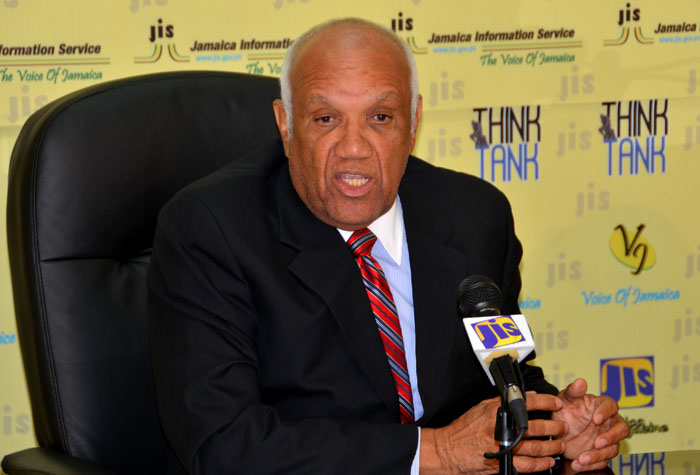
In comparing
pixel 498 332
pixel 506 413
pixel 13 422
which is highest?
pixel 498 332

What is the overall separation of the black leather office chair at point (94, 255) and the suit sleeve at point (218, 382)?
0.13m

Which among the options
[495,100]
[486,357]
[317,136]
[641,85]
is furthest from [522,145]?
[486,357]

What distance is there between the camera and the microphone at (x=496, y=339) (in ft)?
3.99

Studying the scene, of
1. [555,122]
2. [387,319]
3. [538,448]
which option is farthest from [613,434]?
[555,122]

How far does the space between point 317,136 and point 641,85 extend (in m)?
1.89

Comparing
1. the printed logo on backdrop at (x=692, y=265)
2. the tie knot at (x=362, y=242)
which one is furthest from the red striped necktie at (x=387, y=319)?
the printed logo on backdrop at (x=692, y=265)

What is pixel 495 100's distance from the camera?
326cm

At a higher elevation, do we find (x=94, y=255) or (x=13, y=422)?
(x=94, y=255)

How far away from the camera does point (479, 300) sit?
1362 millimetres

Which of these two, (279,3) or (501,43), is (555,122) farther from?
(279,3)

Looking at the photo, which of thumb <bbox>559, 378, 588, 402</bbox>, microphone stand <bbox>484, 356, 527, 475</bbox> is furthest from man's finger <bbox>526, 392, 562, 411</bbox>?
microphone stand <bbox>484, 356, 527, 475</bbox>

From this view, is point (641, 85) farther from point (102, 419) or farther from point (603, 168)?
point (102, 419)

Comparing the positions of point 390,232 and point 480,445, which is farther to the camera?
point 390,232

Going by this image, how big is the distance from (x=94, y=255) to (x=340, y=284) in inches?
21.5
